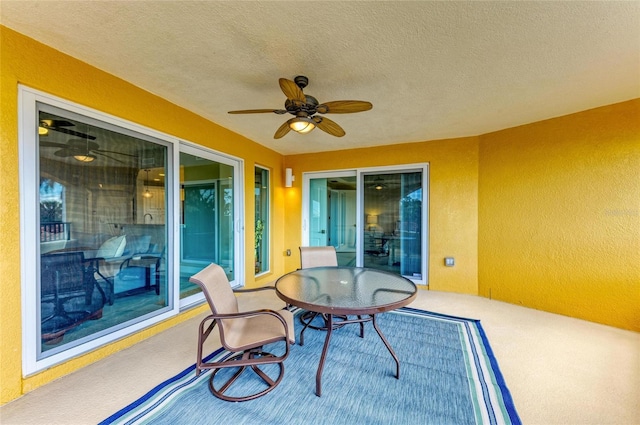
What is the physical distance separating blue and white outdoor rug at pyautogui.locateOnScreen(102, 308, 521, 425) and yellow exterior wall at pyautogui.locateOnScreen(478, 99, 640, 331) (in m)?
1.62

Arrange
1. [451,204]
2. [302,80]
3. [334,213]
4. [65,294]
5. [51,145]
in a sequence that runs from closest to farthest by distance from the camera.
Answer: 1. [51,145]
2. [65,294]
3. [302,80]
4. [451,204]
5. [334,213]

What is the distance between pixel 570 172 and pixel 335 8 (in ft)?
11.1

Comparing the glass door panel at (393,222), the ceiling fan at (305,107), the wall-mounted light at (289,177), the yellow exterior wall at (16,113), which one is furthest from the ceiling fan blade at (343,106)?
the wall-mounted light at (289,177)

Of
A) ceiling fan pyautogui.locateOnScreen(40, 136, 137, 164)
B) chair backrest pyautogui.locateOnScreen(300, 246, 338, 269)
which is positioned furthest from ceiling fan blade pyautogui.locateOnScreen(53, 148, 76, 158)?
chair backrest pyautogui.locateOnScreen(300, 246, 338, 269)

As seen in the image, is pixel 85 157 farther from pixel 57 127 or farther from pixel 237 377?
pixel 237 377

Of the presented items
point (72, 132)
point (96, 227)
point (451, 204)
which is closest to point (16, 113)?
point (72, 132)

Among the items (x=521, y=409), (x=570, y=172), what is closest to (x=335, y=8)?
(x=521, y=409)

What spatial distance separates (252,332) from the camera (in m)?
1.83

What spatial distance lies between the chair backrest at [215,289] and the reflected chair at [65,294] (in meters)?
1.18

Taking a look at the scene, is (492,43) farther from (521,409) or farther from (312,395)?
(312,395)

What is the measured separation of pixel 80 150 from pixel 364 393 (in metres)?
2.96

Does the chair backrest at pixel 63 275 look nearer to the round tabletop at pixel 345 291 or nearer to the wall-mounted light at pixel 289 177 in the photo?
the round tabletop at pixel 345 291

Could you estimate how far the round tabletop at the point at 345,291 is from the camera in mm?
1731

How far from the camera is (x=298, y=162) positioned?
16.1 ft
